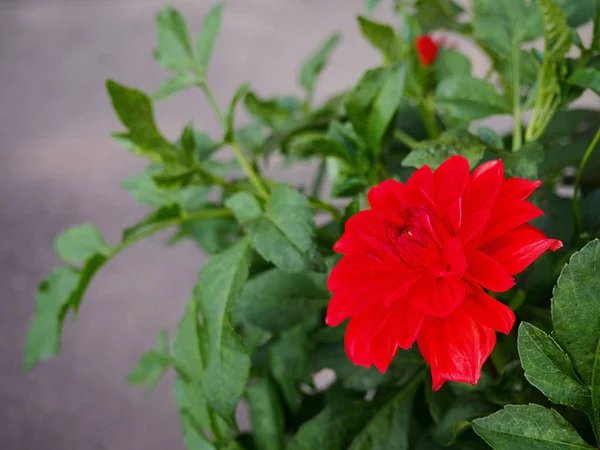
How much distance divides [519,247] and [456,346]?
0.11 ft

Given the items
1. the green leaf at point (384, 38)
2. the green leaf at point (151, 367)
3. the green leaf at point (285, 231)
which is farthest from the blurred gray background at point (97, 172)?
the green leaf at point (285, 231)

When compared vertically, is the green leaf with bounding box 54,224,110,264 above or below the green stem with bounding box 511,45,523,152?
above

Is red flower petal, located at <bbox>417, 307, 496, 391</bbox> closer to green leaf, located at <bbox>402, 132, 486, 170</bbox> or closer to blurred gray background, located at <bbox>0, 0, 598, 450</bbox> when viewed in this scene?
green leaf, located at <bbox>402, 132, 486, 170</bbox>

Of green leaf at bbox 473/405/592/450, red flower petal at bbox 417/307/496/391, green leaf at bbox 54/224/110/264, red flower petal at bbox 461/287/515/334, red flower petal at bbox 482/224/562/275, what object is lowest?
green leaf at bbox 473/405/592/450

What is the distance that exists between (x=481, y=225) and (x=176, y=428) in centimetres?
55

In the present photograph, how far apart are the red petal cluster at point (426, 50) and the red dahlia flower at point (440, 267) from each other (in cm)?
15

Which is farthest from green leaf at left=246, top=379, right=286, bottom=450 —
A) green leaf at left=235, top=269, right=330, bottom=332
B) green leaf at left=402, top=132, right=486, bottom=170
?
green leaf at left=402, top=132, right=486, bottom=170

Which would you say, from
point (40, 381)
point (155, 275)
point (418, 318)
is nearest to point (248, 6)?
point (155, 275)

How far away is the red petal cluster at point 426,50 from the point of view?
334 mm

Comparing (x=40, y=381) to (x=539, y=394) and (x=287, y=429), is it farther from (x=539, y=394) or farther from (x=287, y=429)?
(x=539, y=394)

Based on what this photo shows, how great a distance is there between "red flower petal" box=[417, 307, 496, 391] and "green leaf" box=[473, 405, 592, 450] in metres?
0.02

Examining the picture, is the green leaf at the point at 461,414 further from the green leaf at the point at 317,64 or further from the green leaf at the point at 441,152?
the green leaf at the point at 317,64

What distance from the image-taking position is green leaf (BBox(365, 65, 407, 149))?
10.5 inches

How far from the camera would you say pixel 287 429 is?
0.35 metres
